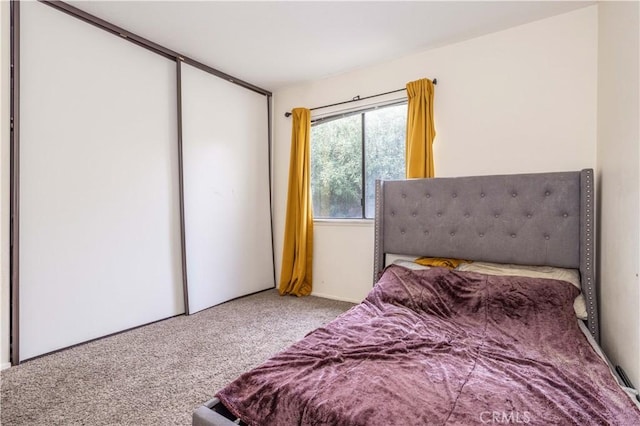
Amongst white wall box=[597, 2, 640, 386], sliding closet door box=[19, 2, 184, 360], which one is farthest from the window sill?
white wall box=[597, 2, 640, 386]

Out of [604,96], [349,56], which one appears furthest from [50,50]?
[604,96]

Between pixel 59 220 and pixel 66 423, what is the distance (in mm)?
1289

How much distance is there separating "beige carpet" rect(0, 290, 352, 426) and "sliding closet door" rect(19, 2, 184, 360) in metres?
0.26

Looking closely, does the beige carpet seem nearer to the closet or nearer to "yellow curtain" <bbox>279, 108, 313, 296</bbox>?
the closet

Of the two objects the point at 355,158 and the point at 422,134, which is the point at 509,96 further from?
the point at 355,158

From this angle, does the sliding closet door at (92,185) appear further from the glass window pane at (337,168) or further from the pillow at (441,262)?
the pillow at (441,262)

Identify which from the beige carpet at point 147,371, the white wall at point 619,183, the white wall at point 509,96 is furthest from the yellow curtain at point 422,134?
the beige carpet at point 147,371

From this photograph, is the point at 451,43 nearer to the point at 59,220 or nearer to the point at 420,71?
the point at 420,71

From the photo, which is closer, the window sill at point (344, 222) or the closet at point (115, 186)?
the closet at point (115, 186)

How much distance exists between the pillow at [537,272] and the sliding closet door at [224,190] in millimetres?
2224

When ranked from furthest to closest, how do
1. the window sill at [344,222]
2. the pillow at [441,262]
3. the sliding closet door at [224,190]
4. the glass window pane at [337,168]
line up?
the glass window pane at [337,168]
the window sill at [344,222]
the sliding closet door at [224,190]
the pillow at [441,262]

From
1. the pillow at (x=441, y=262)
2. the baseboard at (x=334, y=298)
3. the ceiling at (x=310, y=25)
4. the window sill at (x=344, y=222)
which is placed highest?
the ceiling at (x=310, y=25)

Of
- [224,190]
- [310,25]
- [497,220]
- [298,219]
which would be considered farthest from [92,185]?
[497,220]

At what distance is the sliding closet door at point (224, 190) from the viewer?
2900mm
